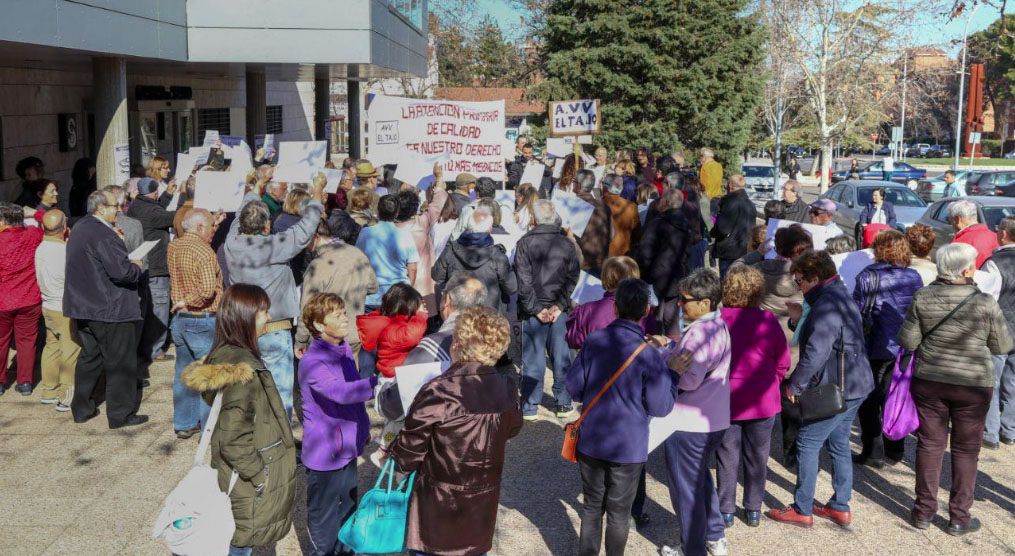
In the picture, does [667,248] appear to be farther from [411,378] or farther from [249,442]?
[249,442]

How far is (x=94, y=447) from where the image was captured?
7250 mm

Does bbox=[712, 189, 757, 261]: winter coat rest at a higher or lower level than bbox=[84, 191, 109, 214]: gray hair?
lower

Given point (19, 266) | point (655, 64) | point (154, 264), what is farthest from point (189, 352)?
point (655, 64)

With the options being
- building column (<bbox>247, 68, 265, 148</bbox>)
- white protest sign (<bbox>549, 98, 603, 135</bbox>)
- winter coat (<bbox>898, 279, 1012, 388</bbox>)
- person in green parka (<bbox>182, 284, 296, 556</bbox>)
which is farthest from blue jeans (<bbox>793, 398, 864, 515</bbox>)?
building column (<bbox>247, 68, 265, 148</bbox>)

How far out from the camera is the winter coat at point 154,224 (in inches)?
359

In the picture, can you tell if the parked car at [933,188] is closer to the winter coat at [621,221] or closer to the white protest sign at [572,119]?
the white protest sign at [572,119]

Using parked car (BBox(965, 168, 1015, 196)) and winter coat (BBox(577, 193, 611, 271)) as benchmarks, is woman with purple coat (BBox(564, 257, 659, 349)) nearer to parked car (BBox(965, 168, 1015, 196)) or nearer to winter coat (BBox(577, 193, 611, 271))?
winter coat (BBox(577, 193, 611, 271))

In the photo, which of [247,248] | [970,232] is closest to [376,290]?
[247,248]

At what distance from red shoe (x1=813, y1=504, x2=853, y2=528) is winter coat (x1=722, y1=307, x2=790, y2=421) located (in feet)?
2.99

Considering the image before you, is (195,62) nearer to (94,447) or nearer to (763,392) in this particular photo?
(94,447)

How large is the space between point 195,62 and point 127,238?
616 cm

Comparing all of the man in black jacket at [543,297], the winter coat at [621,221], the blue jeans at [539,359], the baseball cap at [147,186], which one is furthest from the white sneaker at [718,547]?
the baseball cap at [147,186]

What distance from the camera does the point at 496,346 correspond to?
13.8 ft

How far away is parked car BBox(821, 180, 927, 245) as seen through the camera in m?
19.3
